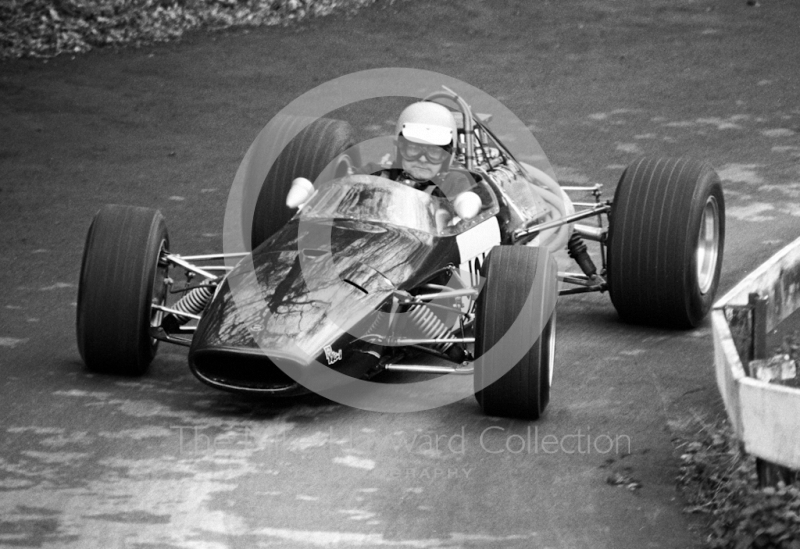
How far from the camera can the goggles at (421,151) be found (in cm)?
841

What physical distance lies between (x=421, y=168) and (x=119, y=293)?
7.02ft

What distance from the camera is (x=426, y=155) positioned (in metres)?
8.41

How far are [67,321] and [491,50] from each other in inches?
307

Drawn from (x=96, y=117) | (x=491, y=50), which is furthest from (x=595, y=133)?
(x=96, y=117)

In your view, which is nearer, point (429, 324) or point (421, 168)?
point (429, 324)

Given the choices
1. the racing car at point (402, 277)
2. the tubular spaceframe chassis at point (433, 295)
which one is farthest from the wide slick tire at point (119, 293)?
the tubular spaceframe chassis at point (433, 295)

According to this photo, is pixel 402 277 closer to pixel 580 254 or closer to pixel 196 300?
pixel 196 300

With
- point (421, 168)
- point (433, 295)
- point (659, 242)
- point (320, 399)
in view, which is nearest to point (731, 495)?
point (433, 295)

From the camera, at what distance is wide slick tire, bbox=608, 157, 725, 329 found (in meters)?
8.39

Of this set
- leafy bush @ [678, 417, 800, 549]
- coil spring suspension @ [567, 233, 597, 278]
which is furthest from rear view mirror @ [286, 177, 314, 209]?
leafy bush @ [678, 417, 800, 549]

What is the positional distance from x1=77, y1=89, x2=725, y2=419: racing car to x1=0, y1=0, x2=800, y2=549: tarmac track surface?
293 millimetres

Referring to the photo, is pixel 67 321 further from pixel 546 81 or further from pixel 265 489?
pixel 546 81

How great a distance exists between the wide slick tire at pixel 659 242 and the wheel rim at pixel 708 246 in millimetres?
239

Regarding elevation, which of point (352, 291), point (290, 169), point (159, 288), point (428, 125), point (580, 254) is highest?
point (428, 125)
